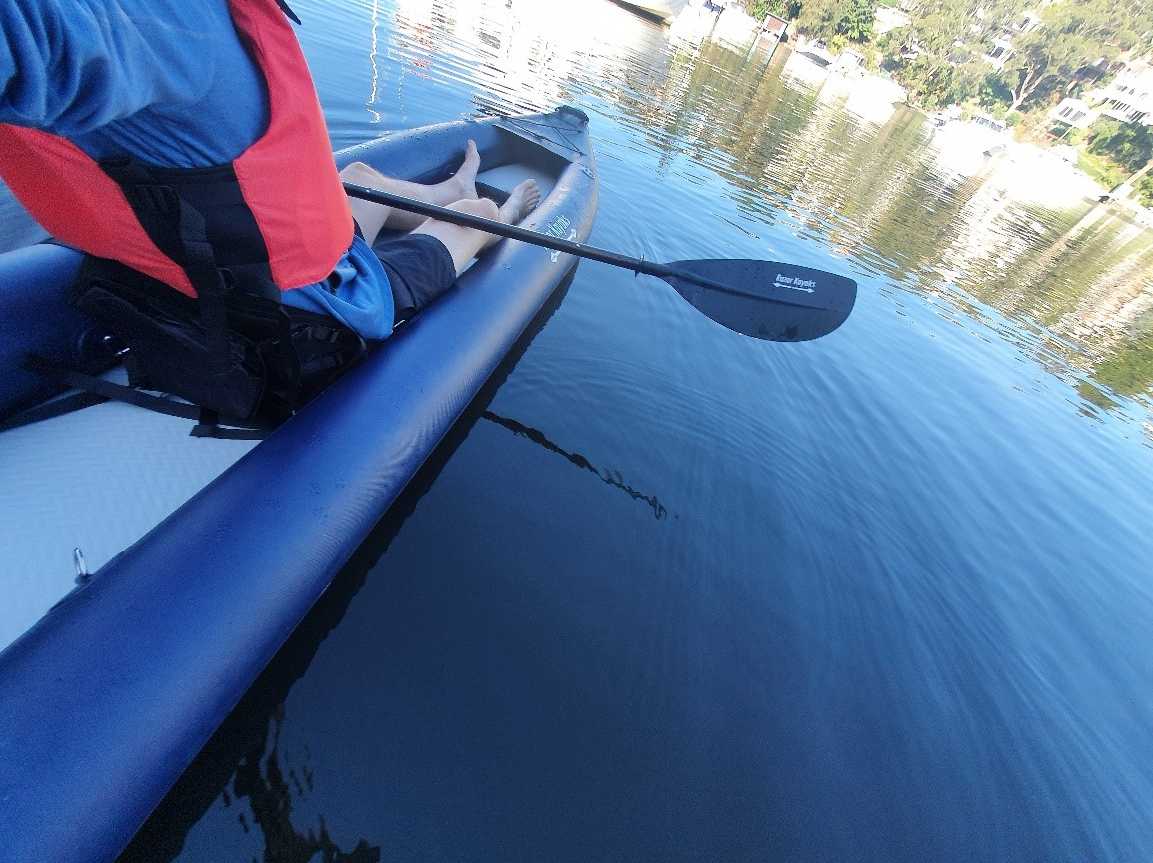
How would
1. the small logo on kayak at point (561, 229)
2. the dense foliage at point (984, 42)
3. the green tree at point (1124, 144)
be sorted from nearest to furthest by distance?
the small logo on kayak at point (561, 229), the green tree at point (1124, 144), the dense foliage at point (984, 42)

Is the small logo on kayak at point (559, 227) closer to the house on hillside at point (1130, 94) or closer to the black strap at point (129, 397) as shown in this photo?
the black strap at point (129, 397)

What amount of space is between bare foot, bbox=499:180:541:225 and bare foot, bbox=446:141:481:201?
0.84 ft

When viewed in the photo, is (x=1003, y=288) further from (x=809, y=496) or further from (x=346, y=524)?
(x=346, y=524)

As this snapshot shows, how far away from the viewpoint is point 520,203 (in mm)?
3834

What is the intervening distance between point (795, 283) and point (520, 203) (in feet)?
6.49

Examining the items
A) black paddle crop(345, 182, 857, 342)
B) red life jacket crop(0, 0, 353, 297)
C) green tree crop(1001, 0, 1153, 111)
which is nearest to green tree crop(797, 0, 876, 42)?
green tree crop(1001, 0, 1153, 111)

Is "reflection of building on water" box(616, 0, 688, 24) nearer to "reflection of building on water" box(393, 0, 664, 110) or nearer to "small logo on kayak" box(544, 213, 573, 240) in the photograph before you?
"reflection of building on water" box(393, 0, 664, 110)

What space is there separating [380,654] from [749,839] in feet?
4.72

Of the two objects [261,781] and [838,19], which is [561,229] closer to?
[261,781]

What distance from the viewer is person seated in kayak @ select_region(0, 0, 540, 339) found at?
0.79m

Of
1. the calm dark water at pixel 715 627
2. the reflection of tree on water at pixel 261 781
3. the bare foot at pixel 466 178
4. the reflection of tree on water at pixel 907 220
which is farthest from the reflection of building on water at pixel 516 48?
the reflection of tree on water at pixel 261 781

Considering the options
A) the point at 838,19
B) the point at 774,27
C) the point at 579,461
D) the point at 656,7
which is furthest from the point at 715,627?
the point at 838,19

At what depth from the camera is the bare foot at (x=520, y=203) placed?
143 inches

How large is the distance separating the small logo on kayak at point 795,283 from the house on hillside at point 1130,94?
228ft
